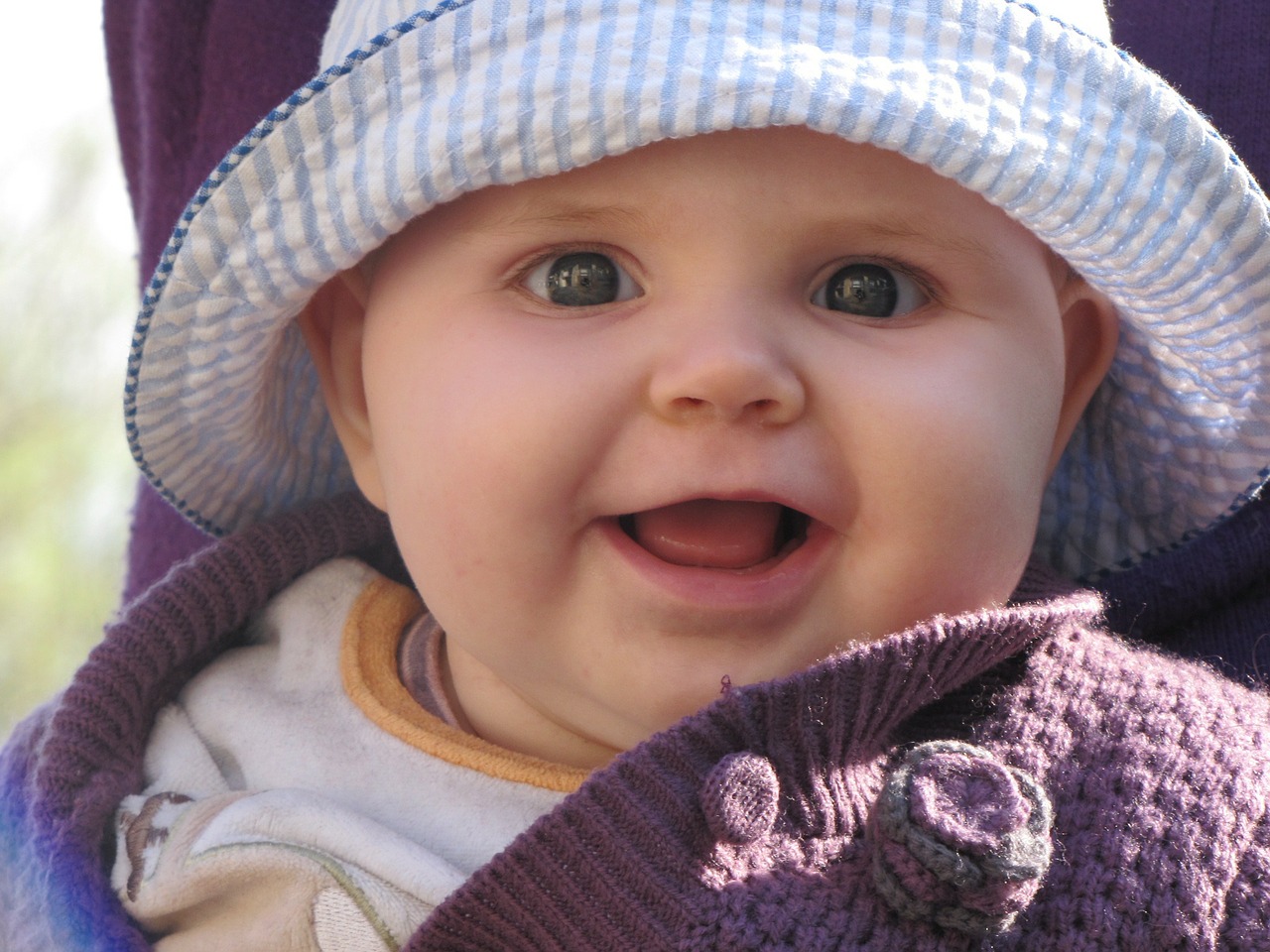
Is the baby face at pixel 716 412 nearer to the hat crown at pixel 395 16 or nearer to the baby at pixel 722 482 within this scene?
the baby at pixel 722 482

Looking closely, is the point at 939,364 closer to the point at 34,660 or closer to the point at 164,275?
the point at 164,275

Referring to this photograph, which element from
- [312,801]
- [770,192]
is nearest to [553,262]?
[770,192]

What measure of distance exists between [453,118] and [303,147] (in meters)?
0.13

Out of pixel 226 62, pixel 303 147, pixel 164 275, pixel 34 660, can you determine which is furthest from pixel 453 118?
pixel 34 660

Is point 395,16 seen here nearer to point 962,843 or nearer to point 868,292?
point 868,292

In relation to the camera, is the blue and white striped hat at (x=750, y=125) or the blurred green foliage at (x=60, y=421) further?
the blurred green foliage at (x=60, y=421)

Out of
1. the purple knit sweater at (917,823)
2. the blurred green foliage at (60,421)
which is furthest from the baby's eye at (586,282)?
the blurred green foliage at (60,421)

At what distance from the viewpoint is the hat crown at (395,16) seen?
0.95 m

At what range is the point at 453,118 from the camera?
3.08 ft

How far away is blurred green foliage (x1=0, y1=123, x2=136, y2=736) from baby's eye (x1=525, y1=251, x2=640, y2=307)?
3101mm

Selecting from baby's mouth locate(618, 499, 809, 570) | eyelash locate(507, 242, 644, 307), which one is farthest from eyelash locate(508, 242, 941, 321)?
baby's mouth locate(618, 499, 809, 570)

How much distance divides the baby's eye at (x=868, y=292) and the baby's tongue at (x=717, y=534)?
0.47 feet

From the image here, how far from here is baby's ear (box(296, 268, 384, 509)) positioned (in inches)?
46.8

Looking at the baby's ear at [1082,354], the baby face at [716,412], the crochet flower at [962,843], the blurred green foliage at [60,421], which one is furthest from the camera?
the blurred green foliage at [60,421]
